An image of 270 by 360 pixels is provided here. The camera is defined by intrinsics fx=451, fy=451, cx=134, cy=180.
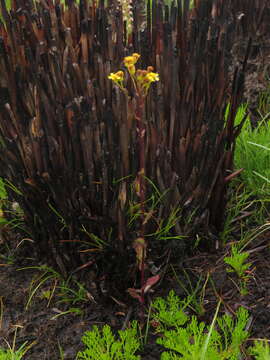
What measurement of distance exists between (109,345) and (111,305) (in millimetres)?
259

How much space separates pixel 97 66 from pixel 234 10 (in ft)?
5.57

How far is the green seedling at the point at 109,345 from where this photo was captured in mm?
1649

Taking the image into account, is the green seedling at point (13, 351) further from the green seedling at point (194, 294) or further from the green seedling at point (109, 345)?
the green seedling at point (194, 294)

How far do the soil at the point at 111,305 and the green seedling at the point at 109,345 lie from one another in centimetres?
9

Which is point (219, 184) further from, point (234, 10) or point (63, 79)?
point (234, 10)

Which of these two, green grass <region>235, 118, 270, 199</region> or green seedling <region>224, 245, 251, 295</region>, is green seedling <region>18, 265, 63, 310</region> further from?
green grass <region>235, 118, 270, 199</region>

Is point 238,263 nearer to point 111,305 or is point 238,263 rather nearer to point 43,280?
point 111,305

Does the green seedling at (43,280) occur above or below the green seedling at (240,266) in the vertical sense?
below

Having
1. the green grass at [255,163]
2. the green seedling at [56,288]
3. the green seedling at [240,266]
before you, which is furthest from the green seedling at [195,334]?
the green grass at [255,163]

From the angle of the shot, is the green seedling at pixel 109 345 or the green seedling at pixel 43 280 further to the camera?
the green seedling at pixel 43 280

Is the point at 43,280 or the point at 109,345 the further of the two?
the point at 43,280

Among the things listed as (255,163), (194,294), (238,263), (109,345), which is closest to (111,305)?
(109,345)

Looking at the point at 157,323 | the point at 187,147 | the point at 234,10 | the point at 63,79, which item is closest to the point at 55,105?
→ the point at 63,79

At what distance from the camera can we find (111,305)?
6.47ft
